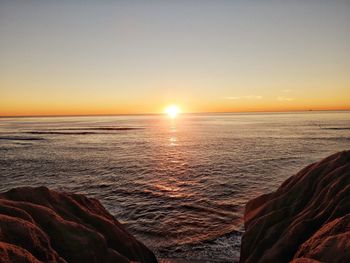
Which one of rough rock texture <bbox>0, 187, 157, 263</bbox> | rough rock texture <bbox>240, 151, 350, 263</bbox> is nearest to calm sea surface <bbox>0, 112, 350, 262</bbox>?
rough rock texture <bbox>240, 151, 350, 263</bbox>

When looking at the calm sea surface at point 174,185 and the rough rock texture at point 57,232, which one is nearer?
the rough rock texture at point 57,232

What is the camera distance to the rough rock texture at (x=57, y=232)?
20.1ft

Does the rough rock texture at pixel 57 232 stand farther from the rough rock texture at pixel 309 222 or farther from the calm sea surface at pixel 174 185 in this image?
the rough rock texture at pixel 309 222

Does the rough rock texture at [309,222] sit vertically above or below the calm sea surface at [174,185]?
above

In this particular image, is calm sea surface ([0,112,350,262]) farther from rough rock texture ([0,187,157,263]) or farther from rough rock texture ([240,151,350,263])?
rough rock texture ([0,187,157,263])

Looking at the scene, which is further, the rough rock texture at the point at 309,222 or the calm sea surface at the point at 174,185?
the calm sea surface at the point at 174,185

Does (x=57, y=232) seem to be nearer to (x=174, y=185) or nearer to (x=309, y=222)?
(x=309, y=222)

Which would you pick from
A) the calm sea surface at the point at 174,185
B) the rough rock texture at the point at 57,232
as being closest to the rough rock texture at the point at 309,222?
the calm sea surface at the point at 174,185

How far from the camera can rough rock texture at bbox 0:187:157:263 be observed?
6117 mm

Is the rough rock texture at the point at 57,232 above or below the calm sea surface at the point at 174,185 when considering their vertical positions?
above

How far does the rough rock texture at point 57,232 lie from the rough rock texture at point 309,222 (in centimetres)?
463

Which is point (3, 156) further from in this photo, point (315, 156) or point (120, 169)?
point (315, 156)

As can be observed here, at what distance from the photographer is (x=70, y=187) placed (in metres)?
22.3

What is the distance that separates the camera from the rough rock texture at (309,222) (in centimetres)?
602
